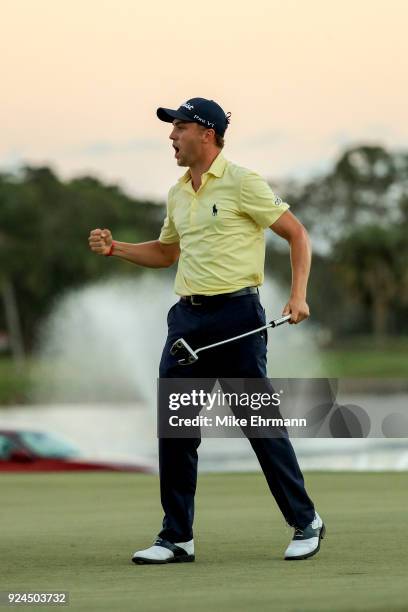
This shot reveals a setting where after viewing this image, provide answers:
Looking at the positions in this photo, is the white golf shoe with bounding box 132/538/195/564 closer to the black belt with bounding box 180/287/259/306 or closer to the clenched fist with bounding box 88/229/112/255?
the black belt with bounding box 180/287/259/306

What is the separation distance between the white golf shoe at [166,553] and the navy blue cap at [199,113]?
183 centimetres

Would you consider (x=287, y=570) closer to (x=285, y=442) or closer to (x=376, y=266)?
(x=285, y=442)

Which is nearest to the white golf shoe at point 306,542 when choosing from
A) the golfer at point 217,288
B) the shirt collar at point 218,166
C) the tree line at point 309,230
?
the golfer at point 217,288

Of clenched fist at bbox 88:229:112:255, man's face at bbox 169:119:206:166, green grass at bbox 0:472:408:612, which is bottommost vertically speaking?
green grass at bbox 0:472:408:612

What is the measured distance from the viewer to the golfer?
22.0ft

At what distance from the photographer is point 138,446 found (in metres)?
45.2

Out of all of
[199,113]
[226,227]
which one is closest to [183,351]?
[226,227]

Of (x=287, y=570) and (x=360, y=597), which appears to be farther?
(x=287, y=570)

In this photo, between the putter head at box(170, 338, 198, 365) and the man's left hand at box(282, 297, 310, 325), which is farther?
the putter head at box(170, 338, 198, 365)

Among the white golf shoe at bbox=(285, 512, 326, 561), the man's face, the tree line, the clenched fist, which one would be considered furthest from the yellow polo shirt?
the tree line

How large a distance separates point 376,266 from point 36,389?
30.3 meters

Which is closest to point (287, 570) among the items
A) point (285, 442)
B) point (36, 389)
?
point (285, 442)

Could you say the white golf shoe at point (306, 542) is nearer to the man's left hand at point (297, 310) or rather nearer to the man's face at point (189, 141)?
the man's left hand at point (297, 310)

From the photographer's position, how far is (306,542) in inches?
260
